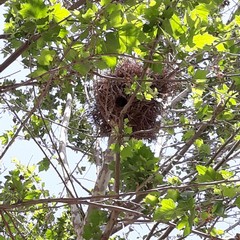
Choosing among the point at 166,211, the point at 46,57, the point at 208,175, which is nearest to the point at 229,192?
the point at 208,175

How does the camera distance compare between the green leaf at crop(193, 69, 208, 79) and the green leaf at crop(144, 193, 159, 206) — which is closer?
the green leaf at crop(144, 193, 159, 206)

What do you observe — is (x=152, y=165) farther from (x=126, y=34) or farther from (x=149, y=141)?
(x=149, y=141)

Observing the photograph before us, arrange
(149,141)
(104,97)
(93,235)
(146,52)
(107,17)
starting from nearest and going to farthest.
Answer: (107,17), (146,52), (93,235), (104,97), (149,141)

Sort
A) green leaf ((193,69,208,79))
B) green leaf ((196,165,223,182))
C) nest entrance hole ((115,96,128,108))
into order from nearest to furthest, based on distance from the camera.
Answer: green leaf ((196,165,223,182)), green leaf ((193,69,208,79)), nest entrance hole ((115,96,128,108))

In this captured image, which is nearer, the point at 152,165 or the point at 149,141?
the point at 152,165

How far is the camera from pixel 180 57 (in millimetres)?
2092

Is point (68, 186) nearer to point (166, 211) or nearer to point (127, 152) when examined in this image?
point (127, 152)

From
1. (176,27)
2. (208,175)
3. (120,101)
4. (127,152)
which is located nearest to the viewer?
(176,27)

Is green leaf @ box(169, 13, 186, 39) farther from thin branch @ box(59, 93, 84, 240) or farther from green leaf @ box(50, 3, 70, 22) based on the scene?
thin branch @ box(59, 93, 84, 240)

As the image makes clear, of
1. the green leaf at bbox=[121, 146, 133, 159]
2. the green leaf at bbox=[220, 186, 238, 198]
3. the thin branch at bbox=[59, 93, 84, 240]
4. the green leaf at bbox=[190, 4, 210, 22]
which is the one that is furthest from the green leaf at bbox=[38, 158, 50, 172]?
the green leaf at bbox=[190, 4, 210, 22]

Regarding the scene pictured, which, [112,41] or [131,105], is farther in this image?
[131,105]

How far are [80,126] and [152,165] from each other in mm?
2843

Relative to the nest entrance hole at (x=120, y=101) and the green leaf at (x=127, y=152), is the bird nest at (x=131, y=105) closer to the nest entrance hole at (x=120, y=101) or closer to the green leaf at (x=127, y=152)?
the nest entrance hole at (x=120, y=101)

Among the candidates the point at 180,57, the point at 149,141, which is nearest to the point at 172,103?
the point at 149,141
